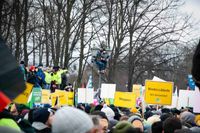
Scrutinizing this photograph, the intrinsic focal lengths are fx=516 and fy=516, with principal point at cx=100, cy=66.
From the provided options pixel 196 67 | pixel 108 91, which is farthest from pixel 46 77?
pixel 196 67

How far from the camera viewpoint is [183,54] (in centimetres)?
4159

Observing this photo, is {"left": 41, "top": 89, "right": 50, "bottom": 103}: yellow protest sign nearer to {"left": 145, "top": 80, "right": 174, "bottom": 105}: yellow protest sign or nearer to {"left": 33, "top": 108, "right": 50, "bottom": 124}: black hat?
{"left": 145, "top": 80, "right": 174, "bottom": 105}: yellow protest sign

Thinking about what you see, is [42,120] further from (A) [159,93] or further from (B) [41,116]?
(A) [159,93]

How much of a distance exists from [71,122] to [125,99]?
425 inches

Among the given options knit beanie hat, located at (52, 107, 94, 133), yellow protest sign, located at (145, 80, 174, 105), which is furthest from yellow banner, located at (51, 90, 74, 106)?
knit beanie hat, located at (52, 107, 94, 133)

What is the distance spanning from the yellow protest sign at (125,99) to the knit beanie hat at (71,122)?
10.3 m

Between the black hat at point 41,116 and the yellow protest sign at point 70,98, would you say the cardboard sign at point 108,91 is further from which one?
the black hat at point 41,116

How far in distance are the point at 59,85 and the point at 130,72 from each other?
51.7 feet

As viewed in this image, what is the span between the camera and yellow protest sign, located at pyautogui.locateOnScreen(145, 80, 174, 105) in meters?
12.6

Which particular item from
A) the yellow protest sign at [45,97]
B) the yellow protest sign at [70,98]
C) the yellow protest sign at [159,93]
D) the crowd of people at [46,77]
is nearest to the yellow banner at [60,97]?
the yellow protest sign at [70,98]

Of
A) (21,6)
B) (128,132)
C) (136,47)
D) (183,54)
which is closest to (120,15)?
(136,47)

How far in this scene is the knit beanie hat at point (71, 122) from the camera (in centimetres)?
341

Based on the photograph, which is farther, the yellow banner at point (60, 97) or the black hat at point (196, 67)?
the yellow banner at point (60, 97)

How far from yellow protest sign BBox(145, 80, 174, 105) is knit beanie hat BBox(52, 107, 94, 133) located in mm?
9185
